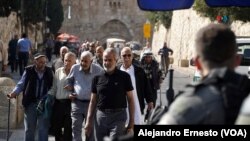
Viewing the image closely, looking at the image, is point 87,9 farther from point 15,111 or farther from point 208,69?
point 208,69

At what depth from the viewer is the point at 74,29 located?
309 ft

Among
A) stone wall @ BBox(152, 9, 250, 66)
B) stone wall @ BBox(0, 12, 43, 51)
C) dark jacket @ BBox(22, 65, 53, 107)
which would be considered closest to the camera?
dark jacket @ BBox(22, 65, 53, 107)

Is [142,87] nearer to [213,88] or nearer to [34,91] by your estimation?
[34,91]

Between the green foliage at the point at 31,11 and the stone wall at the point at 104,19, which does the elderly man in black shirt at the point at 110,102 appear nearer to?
the green foliage at the point at 31,11

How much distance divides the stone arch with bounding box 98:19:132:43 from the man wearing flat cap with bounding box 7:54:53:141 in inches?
3333

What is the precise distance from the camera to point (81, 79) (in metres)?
9.33

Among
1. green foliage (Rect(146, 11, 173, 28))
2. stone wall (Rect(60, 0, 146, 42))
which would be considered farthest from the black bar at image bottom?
stone wall (Rect(60, 0, 146, 42))

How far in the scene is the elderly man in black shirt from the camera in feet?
26.0

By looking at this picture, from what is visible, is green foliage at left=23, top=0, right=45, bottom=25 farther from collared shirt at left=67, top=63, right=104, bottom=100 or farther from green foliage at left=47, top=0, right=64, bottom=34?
collared shirt at left=67, top=63, right=104, bottom=100

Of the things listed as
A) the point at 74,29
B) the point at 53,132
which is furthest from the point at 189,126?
the point at 74,29

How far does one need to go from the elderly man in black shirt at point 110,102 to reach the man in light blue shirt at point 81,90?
115 cm

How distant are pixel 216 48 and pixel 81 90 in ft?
20.0

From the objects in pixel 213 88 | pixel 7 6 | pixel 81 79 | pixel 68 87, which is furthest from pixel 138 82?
pixel 7 6

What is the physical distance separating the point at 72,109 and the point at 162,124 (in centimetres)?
623
